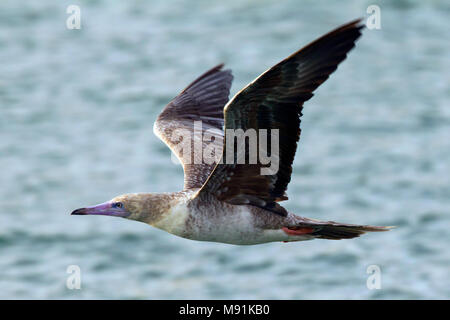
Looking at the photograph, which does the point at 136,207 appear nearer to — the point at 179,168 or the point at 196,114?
the point at 196,114

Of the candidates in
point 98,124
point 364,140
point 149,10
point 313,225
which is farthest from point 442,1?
point 313,225

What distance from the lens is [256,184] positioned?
7.54 meters

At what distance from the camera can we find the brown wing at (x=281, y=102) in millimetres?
6445

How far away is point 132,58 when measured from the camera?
22.5m

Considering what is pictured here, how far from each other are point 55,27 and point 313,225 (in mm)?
18137

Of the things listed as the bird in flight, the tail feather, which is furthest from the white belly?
the tail feather

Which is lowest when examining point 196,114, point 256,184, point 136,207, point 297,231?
point 297,231

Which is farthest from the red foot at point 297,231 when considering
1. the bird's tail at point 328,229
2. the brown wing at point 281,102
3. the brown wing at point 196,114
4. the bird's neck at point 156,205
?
the brown wing at point 196,114

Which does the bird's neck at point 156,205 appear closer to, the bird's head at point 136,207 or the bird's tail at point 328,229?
the bird's head at point 136,207

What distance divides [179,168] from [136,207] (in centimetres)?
1119

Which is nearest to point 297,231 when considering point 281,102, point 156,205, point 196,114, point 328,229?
point 328,229
